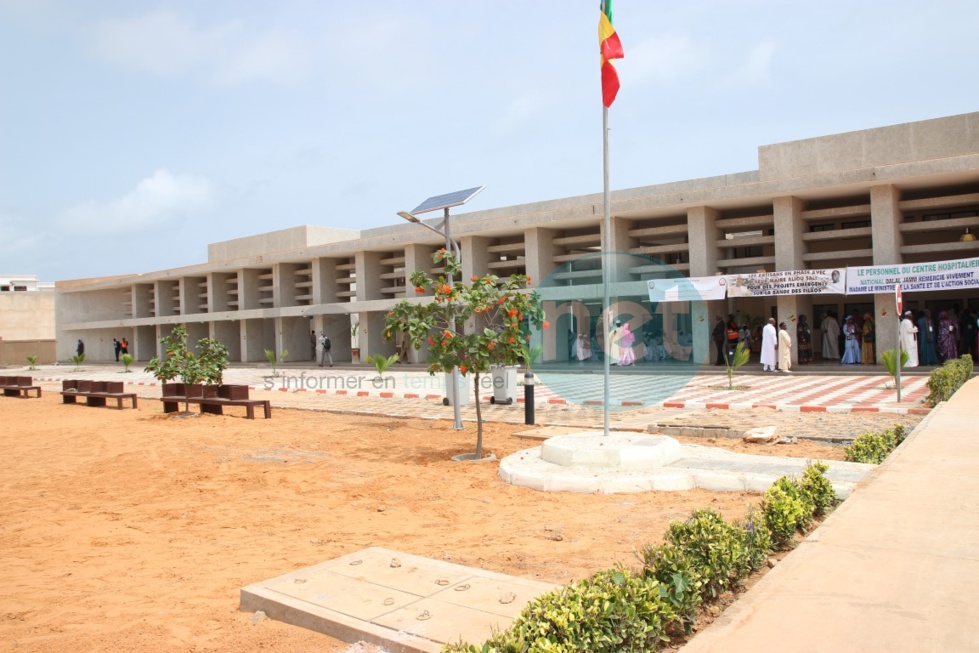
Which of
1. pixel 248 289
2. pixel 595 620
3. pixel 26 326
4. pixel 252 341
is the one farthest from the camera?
pixel 26 326

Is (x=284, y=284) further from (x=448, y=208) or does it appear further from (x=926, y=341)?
(x=926, y=341)

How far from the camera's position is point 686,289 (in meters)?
21.4

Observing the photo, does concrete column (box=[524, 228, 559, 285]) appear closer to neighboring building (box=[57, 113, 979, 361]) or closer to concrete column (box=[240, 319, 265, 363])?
neighboring building (box=[57, 113, 979, 361])

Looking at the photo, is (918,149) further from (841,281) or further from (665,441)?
(665,441)

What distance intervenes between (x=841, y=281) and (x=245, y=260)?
Result: 1016 inches

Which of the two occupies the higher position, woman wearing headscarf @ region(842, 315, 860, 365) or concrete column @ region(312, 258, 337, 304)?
concrete column @ region(312, 258, 337, 304)

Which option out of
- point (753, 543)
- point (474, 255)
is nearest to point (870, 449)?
point (753, 543)

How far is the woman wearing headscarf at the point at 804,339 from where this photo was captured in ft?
70.0

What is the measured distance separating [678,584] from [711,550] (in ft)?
1.54

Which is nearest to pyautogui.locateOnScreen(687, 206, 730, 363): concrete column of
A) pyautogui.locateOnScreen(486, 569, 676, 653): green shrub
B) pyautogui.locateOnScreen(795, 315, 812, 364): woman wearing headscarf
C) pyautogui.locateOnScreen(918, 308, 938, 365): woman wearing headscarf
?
pyautogui.locateOnScreen(795, 315, 812, 364): woman wearing headscarf

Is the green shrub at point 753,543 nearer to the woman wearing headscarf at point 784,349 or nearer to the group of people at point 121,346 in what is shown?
the woman wearing headscarf at point 784,349

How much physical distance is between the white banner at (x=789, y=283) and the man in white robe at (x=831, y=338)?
3343mm

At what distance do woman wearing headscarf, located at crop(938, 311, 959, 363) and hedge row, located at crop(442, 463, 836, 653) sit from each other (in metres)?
17.1

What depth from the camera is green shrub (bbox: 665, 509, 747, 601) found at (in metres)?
3.84
